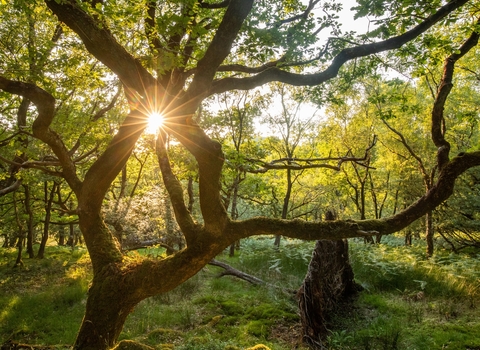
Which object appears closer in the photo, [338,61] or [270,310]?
[338,61]

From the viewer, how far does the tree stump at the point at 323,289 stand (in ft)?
22.2

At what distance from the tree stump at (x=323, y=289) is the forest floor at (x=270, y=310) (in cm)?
33

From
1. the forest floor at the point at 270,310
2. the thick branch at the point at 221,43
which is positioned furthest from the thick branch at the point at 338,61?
the forest floor at the point at 270,310

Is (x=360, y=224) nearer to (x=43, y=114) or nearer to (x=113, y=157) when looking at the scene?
(x=113, y=157)

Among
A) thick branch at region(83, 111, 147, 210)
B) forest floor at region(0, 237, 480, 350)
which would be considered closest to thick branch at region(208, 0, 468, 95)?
thick branch at region(83, 111, 147, 210)

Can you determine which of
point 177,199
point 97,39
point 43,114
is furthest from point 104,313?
point 97,39

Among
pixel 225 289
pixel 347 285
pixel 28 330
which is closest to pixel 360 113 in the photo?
pixel 347 285

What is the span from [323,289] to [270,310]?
1.77m

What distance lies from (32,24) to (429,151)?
63.1ft

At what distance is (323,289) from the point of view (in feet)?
25.3

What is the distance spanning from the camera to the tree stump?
6.77m

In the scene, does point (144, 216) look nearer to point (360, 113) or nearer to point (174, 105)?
point (174, 105)

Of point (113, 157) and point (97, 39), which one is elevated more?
point (97, 39)

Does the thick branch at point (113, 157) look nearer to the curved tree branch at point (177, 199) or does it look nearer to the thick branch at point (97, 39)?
the curved tree branch at point (177, 199)
